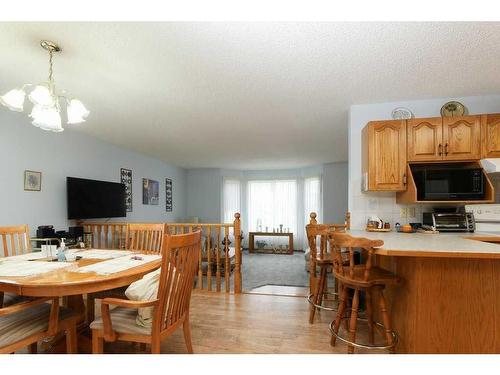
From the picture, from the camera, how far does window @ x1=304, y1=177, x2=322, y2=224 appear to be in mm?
7363

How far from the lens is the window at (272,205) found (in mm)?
7914

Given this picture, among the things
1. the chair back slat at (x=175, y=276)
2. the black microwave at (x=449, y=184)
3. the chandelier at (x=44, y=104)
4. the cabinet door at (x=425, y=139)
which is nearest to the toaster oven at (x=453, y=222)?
the black microwave at (x=449, y=184)

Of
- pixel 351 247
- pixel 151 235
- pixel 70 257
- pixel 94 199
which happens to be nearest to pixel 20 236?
pixel 70 257

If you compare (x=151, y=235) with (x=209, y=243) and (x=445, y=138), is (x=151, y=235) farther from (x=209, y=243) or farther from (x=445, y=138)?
(x=445, y=138)

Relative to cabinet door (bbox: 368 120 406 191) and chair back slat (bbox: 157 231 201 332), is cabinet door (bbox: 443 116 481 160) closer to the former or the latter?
cabinet door (bbox: 368 120 406 191)

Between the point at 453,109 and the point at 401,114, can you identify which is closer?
the point at 453,109

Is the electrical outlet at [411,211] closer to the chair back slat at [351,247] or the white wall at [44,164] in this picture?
the chair back slat at [351,247]

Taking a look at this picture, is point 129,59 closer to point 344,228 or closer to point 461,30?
point 461,30

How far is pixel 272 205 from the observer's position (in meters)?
8.10

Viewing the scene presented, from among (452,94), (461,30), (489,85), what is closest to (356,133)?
(452,94)

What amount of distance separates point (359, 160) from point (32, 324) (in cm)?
321

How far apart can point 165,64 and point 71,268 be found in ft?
5.22

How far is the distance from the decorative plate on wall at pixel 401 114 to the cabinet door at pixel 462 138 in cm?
35

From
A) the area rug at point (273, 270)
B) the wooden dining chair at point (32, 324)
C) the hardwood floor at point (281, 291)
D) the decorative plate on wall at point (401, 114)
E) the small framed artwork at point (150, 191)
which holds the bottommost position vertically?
the area rug at point (273, 270)
